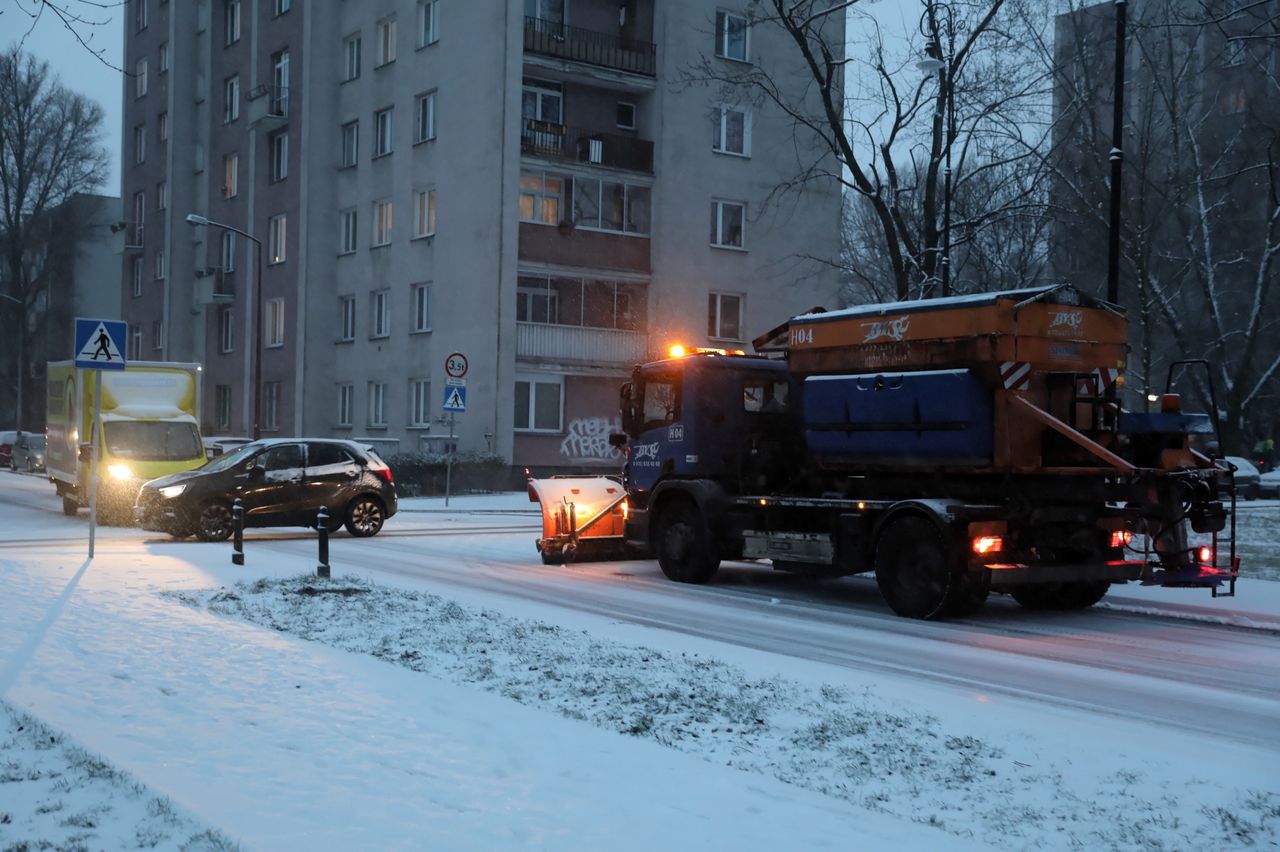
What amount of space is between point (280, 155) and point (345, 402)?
991cm

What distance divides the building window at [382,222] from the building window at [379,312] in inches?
62.6

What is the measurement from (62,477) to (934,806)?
2435 centimetres

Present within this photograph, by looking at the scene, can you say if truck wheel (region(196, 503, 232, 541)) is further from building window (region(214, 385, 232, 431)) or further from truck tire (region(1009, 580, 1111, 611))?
building window (region(214, 385, 232, 431))

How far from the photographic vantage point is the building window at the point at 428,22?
125 feet

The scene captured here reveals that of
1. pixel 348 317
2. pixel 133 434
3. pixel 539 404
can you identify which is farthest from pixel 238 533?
pixel 348 317

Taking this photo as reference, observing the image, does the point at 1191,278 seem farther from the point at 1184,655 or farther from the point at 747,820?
the point at 747,820

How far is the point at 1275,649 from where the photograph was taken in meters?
11.1

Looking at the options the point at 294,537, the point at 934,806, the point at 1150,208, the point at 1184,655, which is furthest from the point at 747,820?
the point at 1150,208

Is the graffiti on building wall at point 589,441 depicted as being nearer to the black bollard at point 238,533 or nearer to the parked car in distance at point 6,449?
the black bollard at point 238,533

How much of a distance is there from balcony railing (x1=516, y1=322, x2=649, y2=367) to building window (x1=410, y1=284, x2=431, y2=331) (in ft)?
11.6

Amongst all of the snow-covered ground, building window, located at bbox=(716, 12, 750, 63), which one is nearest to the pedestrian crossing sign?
the snow-covered ground

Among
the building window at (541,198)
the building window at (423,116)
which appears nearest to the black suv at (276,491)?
the building window at (541,198)

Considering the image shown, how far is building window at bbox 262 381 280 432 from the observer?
4466cm

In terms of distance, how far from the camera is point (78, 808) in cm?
548
